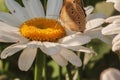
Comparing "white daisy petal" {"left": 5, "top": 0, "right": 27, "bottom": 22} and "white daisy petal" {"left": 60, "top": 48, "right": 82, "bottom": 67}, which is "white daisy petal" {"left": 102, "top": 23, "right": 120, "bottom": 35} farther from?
"white daisy petal" {"left": 5, "top": 0, "right": 27, "bottom": 22}

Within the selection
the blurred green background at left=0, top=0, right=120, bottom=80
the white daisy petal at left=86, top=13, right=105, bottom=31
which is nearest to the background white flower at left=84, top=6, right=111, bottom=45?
the white daisy petal at left=86, top=13, right=105, bottom=31

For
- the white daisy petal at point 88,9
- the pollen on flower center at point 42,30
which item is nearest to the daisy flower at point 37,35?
the pollen on flower center at point 42,30

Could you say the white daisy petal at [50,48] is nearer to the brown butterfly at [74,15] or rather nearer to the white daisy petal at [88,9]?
the brown butterfly at [74,15]

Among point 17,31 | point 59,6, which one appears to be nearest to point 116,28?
point 17,31

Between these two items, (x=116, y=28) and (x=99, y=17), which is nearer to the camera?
(x=116, y=28)

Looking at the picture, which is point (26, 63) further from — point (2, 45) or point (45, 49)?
point (2, 45)

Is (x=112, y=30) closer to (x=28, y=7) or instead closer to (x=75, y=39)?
(x=75, y=39)
